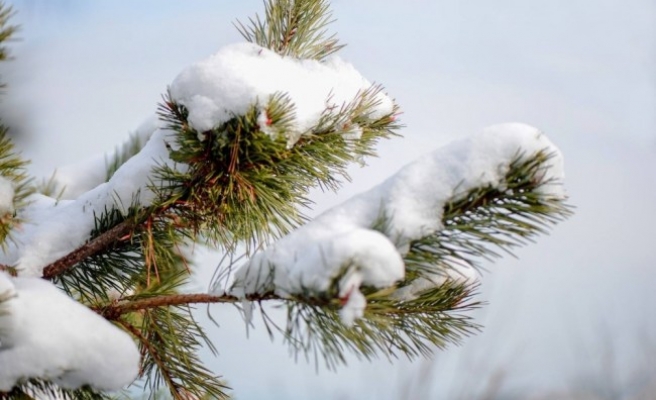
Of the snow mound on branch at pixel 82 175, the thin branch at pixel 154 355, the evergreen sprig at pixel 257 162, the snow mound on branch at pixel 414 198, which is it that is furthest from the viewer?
the snow mound on branch at pixel 82 175

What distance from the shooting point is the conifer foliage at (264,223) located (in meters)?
0.84

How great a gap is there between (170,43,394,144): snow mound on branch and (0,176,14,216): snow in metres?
0.31

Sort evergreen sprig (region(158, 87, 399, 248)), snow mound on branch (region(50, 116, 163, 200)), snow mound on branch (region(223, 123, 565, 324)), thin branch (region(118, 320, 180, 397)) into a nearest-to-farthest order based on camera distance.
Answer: snow mound on branch (region(223, 123, 565, 324)) < evergreen sprig (region(158, 87, 399, 248)) < thin branch (region(118, 320, 180, 397)) < snow mound on branch (region(50, 116, 163, 200))

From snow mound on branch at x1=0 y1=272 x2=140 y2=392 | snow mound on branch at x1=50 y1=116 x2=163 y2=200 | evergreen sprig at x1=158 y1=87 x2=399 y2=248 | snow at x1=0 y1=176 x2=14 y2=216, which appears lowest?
snow mound on branch at x1=50 y1=116 x2=163 y2=200

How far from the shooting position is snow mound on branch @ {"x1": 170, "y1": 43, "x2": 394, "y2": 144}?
3.30 feet

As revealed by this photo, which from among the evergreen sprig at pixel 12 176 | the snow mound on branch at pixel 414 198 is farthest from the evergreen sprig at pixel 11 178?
the snow mound on branch at pixel 414 198

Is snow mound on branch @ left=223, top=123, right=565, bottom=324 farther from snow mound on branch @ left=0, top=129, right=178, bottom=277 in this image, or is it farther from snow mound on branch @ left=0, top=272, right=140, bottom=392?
snow mound on branch @ left=0, top=129, right=178, bottom=277

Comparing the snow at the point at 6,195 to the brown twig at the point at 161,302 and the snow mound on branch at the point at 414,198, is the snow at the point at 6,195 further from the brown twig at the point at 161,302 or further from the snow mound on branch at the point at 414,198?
the snow mound on branch at the point at 414,198

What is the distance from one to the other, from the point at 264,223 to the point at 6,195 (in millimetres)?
389

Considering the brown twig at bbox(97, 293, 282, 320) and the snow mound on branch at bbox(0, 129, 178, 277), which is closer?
the brown twig at bbox(97, 293, 282, 320)

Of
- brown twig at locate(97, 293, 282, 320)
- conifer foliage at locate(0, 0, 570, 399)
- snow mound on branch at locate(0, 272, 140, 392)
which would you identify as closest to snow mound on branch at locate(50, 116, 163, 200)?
conifer foliage at locate(0, 0, 570, 399)

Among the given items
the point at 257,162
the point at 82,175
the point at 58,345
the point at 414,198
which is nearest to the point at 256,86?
the point at 257,162

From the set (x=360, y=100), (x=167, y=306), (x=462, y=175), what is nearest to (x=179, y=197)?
(x=167, y=306)

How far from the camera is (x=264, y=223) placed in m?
1.16
